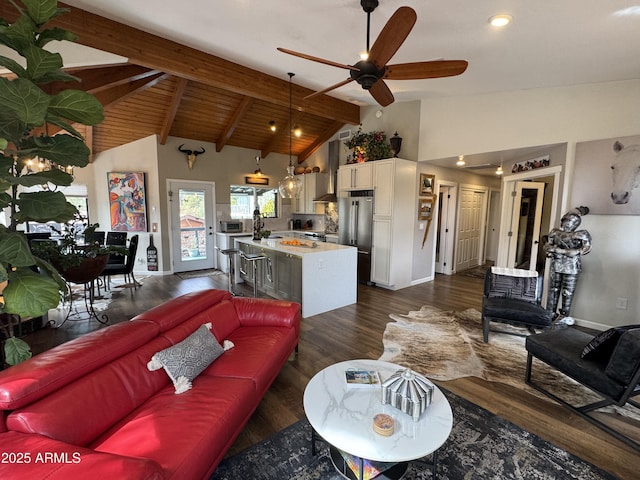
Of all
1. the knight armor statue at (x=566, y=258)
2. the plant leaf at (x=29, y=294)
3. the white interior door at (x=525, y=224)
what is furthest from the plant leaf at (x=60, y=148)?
the white interior door at (x=525, y=224)

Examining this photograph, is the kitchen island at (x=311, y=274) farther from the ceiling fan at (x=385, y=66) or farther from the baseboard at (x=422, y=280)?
the ceiling fan at (x=385, y=66)

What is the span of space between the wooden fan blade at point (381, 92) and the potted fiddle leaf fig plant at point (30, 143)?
2.06 meters

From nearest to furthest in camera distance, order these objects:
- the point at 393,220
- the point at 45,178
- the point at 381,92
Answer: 1. the point at 45,178
2. the point at 381,92
3. the point at 393,220

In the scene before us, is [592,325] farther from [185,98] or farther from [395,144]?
[185,98]

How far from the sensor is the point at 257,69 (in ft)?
13.5

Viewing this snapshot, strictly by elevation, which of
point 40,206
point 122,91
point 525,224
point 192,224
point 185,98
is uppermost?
point 185,98

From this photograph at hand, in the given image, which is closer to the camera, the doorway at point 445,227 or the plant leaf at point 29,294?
the plant leaf at point 29,294

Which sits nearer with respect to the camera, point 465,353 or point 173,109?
point 465,353

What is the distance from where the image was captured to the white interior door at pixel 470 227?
6426 millimetres

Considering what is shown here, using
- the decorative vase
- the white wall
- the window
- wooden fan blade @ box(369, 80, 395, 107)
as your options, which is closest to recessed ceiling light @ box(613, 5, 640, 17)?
the white wall

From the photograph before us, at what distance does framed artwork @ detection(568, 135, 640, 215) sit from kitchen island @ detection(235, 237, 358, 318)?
2941 mm

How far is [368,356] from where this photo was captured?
9.56 ft

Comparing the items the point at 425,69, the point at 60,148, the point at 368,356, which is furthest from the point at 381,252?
the point at 60,148

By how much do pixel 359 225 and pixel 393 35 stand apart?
385 centimetres
